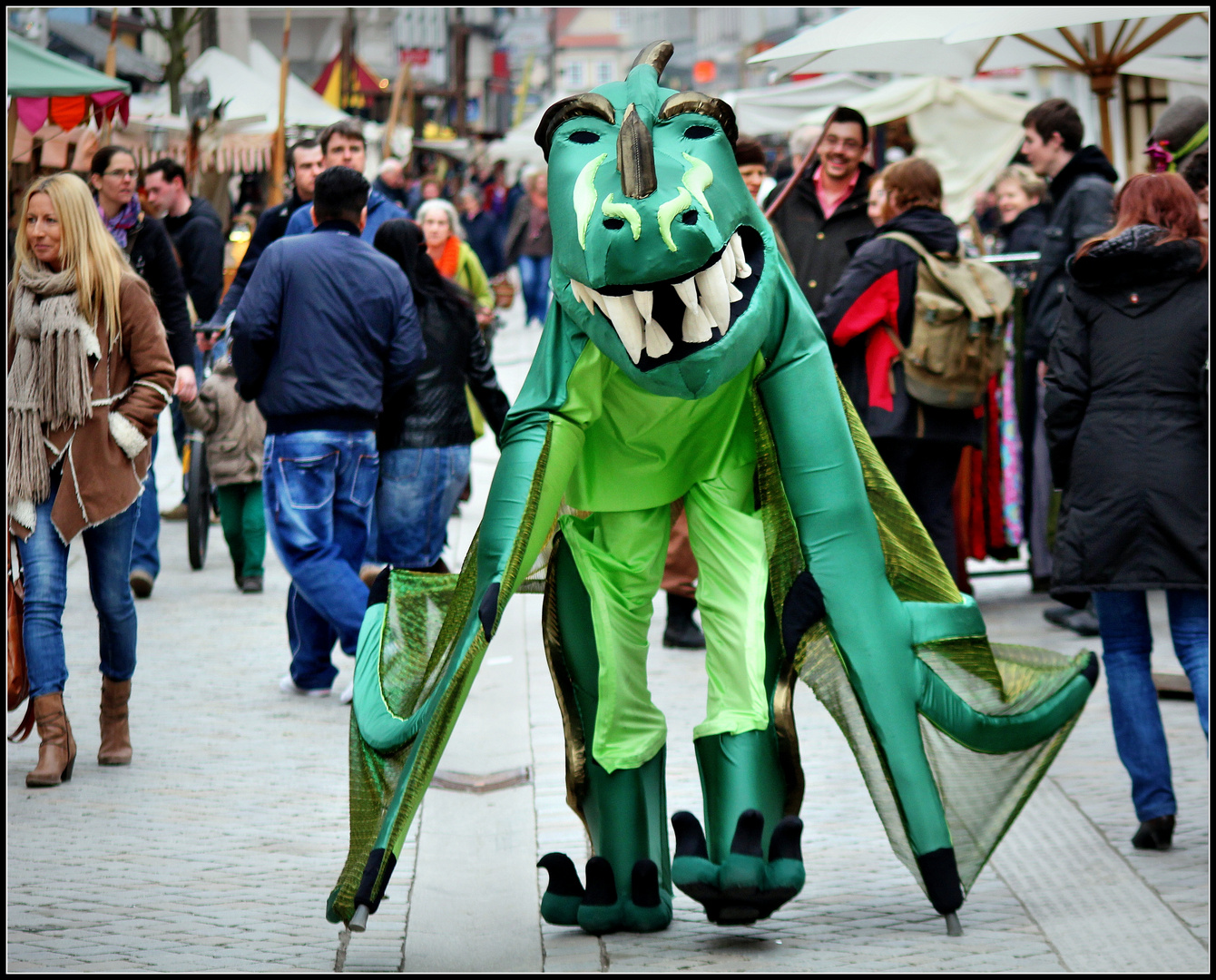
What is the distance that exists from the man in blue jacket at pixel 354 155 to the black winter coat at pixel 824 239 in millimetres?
1799

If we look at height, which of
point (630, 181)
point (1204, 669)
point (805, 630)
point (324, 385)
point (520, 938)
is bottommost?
point (520, 938)

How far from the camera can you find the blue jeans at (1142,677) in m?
5.25

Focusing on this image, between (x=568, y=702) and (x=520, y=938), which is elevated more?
(x=568, y=702)

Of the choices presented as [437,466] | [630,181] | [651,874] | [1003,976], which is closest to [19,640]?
[437,466]

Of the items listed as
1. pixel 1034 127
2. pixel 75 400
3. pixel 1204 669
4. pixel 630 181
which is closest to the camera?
pixel 630 181

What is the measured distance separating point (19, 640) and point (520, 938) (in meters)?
2.37

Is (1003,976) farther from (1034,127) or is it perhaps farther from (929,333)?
(1034,127)

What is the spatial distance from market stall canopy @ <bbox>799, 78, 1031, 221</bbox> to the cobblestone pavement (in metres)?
9.37

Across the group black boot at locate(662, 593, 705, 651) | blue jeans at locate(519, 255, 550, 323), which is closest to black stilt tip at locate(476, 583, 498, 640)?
black boot at locate(662, 593, 705, 651)

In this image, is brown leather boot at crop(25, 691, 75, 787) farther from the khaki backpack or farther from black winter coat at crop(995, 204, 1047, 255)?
black winter coat at crop(995, 204, 1047, 255)

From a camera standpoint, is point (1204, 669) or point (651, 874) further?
point (1204, 669)

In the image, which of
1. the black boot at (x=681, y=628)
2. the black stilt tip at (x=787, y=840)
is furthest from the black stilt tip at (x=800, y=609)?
the black boot at (x=681, y=628)

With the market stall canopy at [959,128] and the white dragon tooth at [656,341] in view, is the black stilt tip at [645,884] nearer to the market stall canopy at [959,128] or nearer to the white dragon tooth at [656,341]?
the white dragon tooth at [656,341]

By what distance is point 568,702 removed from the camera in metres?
4.62
